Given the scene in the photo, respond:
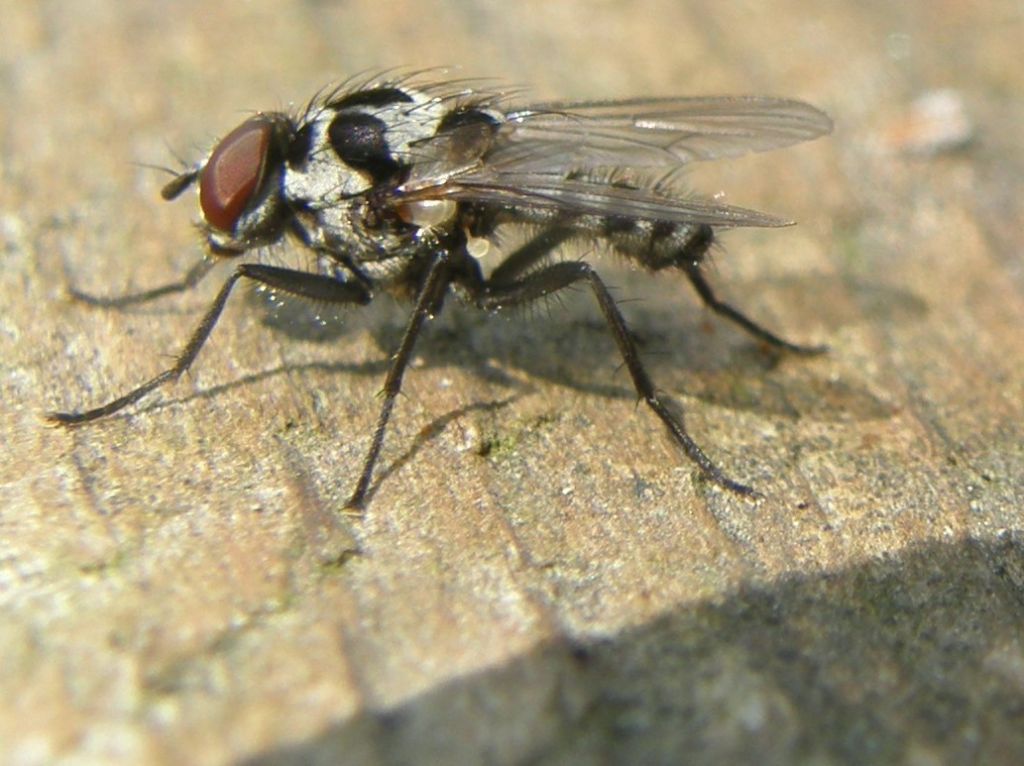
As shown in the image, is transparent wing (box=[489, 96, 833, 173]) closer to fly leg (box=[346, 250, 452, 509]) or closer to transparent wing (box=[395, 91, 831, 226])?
transparent wing (box=[395, 91, 831, 226])

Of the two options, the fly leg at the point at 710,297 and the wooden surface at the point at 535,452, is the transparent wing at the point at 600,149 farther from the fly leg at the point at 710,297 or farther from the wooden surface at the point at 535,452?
the wooden surface at the point at 535,452

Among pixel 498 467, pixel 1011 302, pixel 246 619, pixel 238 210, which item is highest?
pixel 238 210

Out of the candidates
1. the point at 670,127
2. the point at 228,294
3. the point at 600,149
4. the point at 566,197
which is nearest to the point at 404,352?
the point at 228,294

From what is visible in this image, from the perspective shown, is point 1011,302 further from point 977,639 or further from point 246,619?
point 246,619

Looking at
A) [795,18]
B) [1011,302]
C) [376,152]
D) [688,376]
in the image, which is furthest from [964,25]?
[376,152]

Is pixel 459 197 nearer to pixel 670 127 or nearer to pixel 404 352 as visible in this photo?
pixel 404 352

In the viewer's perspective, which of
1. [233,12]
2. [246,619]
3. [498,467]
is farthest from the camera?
[233,12]

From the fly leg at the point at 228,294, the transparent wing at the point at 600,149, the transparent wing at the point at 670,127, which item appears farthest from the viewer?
the transparent wing at the point at 670,127

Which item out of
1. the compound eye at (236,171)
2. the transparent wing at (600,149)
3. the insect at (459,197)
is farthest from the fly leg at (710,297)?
the compound eye at (236,171)
